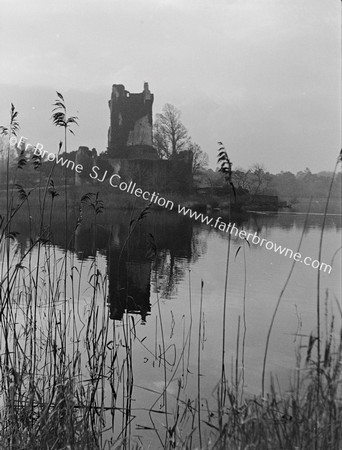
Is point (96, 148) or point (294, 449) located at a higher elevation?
point (96, 148)

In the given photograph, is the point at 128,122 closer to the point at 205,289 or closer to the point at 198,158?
the point at 198,158

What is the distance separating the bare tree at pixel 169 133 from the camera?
305 inches

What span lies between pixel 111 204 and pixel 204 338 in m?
2.33

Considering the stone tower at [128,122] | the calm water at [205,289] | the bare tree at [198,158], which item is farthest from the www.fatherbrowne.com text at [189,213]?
the bare tree at [198,158]

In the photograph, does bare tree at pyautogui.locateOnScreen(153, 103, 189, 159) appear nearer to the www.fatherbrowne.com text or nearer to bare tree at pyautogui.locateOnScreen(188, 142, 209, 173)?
bare tree at pyautogui.locateOnScreen(188, 142, 209, 173)

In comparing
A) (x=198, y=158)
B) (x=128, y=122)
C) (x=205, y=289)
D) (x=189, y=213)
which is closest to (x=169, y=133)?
(x=198, y=158)

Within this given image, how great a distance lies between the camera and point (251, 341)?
247 inches

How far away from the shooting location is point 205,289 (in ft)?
24.2

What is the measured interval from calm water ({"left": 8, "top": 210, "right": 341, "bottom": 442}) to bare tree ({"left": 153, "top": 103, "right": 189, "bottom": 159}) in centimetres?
121

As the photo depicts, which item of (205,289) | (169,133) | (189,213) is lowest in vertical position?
(205,289)

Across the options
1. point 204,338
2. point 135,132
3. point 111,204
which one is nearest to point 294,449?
point 204,338

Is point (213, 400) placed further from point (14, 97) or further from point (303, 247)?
point (14, 97)

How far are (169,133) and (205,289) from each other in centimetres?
264

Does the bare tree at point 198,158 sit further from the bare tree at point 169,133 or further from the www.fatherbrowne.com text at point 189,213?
the www.fatherbrowne.com text at point 189,213
